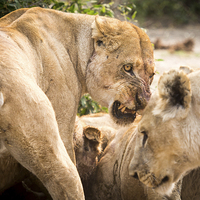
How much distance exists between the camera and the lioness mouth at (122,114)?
316cm

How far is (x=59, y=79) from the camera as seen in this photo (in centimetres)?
282

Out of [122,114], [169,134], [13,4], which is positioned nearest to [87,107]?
[122,114]

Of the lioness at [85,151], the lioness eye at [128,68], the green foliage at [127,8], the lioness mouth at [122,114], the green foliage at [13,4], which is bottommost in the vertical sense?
the lioness at [85,151]

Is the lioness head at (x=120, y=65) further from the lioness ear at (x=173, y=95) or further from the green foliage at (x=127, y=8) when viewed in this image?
the green foliage at (x=127, y=8)

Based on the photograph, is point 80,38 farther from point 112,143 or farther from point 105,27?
point 112,143

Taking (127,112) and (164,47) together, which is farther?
(164,47)

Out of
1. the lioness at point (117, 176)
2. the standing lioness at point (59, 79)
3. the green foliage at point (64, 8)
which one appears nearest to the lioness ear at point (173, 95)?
the standing lioness at point (59, 79)

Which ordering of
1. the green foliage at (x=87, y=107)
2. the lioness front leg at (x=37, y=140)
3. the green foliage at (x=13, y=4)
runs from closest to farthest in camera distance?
the lioness front leg at (x=37, y=140), the green foliage at (x=13, y=4), the green foliage at (x=87, y=107)

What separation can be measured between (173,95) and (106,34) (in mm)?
1137

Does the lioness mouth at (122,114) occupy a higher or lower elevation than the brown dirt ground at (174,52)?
higher

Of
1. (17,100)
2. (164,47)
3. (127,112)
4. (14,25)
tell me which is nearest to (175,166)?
(127,112)

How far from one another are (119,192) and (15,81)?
5.55 ft

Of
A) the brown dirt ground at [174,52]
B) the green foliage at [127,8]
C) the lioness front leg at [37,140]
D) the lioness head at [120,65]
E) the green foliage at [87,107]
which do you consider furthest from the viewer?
the brown dirt ground at [174,52]

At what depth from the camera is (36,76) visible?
2605 millimetres
